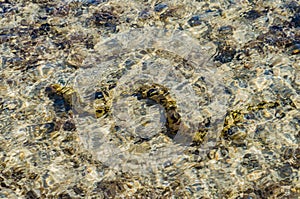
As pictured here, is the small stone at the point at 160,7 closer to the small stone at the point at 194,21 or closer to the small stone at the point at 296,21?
the small stone at the point at 194,21

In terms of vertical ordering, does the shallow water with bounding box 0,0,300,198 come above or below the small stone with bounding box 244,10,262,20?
below

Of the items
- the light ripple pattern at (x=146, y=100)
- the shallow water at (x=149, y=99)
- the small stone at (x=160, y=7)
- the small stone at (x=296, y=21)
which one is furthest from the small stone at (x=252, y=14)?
the small stone at (x=160, y=7)

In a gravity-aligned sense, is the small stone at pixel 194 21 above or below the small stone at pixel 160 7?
below

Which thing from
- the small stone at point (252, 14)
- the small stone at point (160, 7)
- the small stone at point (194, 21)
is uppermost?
the small stone at point (160, 7)

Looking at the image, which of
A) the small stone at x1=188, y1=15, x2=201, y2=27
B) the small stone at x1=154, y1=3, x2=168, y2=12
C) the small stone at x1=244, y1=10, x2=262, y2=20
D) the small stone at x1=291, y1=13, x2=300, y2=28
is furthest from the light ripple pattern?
the small stone at x1=291, y1=13, x2=300, y2=28

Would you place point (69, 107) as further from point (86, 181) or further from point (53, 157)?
point (86, 181)

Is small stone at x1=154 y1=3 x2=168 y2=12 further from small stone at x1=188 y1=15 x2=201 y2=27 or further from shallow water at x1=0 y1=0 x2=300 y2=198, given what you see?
small stone at x1=188 y1=15 x2=201 y2=27

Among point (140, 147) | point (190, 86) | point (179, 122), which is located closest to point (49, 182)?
point (140, 147)

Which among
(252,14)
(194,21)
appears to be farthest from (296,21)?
(194,21)
